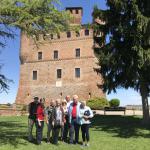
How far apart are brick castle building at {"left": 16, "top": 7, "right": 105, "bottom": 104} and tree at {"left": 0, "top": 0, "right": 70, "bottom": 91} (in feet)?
141

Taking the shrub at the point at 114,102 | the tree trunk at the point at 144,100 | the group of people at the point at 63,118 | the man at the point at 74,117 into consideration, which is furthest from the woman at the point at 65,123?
the shrub at the point at 114,102

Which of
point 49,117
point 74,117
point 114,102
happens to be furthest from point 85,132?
point 114,102

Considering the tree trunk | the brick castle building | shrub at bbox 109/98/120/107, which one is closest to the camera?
the tree trunk

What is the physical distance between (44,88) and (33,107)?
4649 centimetres

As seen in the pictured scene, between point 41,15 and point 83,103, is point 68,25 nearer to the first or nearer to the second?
point 41,15

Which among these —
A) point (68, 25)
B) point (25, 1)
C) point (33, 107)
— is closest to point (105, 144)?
point (33, 107)

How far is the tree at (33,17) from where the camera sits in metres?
13.9

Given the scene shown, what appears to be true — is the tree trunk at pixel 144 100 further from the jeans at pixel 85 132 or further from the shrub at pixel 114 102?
the shrub at pixel 114 102

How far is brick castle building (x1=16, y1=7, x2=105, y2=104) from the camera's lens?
5919cm

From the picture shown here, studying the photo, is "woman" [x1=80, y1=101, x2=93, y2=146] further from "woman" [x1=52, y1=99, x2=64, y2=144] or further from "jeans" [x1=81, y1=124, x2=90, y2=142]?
"woman" [x1=52, y1=99, x2=64, y2=144]

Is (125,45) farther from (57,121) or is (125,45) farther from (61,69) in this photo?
(61,69)

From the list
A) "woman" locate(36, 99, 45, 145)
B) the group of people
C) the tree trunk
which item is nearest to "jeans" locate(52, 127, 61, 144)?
the group of people

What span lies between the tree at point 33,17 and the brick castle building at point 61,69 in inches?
1690

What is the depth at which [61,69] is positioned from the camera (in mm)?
61250
